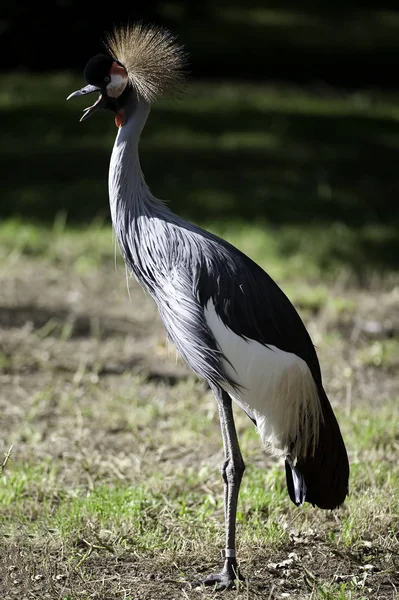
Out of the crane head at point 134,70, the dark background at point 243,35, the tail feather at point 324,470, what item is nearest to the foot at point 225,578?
the tail feather at point 324,470

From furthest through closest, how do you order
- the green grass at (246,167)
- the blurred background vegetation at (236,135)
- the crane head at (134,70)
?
the blurred background vegetation at (236,135) < the green grass at (246,167) < the crane head at (134,70)

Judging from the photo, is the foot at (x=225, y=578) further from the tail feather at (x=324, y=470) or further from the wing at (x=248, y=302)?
the wing at (x=248, y=302)

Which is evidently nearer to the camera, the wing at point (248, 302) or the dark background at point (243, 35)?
the wing at point (248, 302)

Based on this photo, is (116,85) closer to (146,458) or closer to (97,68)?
(97,68)

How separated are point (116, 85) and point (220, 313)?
2.88ft

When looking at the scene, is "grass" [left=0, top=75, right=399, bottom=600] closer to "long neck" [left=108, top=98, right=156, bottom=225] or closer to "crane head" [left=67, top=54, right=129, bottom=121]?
"long neck" [left=108, top=98, right=156, bottom=225]

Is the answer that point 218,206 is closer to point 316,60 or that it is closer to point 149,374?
point 149,374

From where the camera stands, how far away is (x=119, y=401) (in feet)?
16.9

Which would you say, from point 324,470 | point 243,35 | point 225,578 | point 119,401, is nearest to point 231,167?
point 119,401

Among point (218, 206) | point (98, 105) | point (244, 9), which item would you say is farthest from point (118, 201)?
point (244, 9)

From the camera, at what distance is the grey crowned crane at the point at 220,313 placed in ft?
11.1

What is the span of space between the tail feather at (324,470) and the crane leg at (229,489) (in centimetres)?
21

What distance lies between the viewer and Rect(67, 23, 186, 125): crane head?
137 inches

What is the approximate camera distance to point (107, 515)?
12.7 ft
